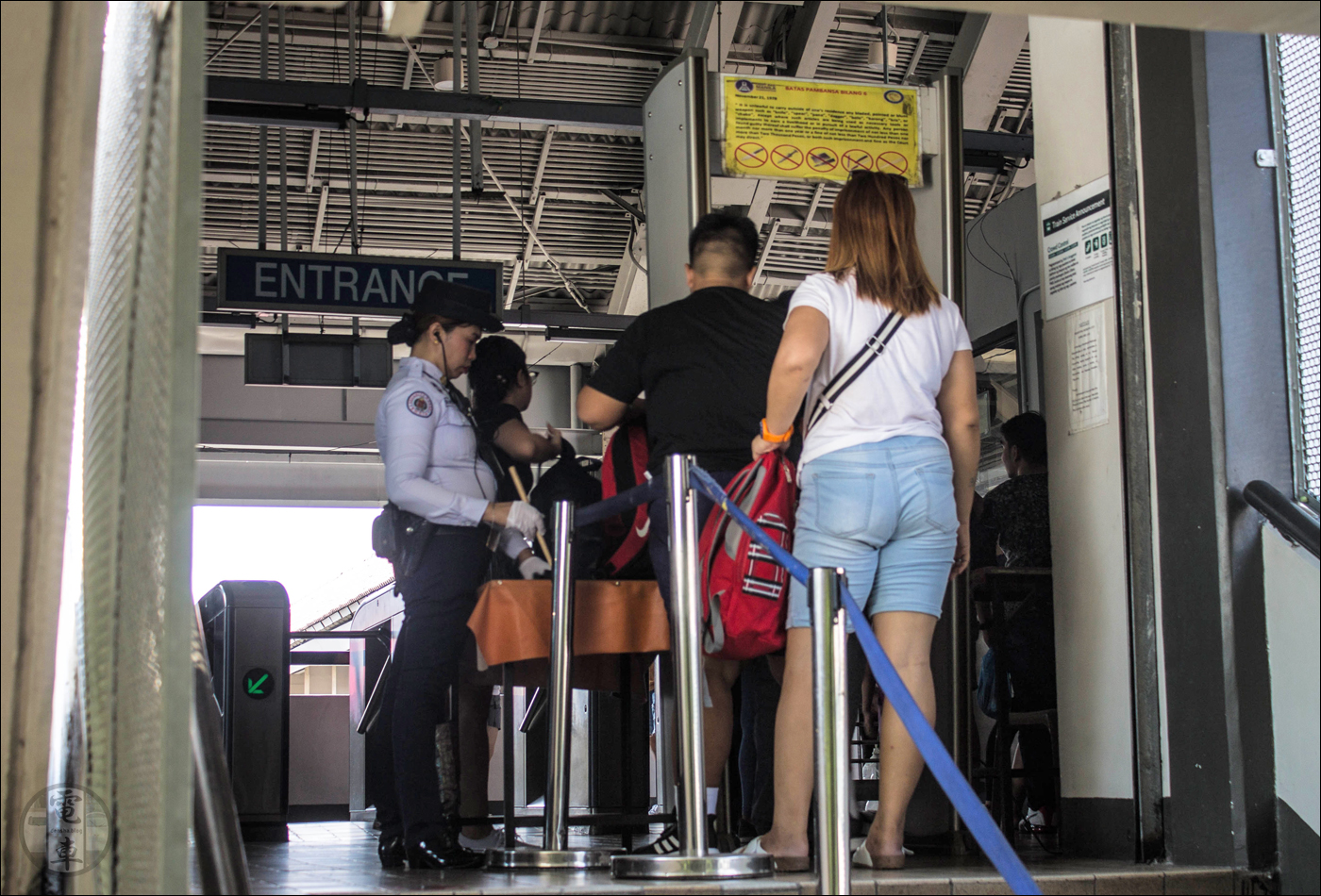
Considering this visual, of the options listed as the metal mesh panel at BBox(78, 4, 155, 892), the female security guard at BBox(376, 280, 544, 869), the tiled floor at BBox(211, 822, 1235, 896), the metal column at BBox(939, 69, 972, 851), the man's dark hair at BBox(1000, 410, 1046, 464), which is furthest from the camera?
the man's dark hair at BBox(1000, 410, 1046, 464)

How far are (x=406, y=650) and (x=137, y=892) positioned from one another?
1.65m

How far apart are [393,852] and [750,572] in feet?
4.13

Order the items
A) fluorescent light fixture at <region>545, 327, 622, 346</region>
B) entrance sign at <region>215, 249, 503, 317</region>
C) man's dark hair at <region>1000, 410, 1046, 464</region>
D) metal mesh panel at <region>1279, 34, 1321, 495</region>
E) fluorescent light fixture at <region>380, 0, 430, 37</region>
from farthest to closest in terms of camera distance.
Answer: fluorescent light fixture at <region>545, 327, 622, 346</region>, entrance sign at <region>215, 249, 503, 317</region>, man's dark hair at <region>1000, 410, 1046, 464</region>, metal mesh panel at <region>1279, 34, 1321, 495</region>, fluorescent light fixture at <region>380, 0, 430, 37</region>

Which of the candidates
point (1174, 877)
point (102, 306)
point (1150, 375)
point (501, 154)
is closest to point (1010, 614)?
point (1150, 375)

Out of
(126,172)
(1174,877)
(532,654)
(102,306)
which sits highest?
(126,172)

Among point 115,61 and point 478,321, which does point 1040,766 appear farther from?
point 115,61

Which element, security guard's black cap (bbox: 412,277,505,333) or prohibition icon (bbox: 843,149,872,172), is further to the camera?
prohibition icon (bbox: 843,149,872,172)

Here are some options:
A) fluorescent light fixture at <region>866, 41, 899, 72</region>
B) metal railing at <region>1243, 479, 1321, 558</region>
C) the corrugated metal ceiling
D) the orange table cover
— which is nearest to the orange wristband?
the orange table cover

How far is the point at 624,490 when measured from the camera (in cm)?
385

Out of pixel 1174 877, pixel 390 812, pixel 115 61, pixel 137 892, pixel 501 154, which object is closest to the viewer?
pixel 137 892

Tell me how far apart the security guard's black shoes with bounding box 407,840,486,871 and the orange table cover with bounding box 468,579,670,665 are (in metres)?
0.48

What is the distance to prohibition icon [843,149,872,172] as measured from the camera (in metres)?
4.43

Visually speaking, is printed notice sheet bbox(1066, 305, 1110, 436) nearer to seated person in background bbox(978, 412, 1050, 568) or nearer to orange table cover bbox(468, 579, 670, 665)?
seated person in background bbox(978, 412, 1050, 568)

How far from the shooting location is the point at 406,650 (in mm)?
3596
